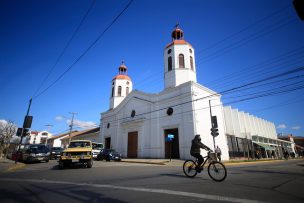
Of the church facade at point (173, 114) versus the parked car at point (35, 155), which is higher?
the church facade at point (173, 114)

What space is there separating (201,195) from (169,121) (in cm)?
1905

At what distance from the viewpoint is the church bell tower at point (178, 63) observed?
79.6ft

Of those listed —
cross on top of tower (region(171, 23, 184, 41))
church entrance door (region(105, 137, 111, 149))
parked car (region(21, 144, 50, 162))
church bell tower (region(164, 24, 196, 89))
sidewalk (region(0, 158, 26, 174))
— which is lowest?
sidewalk (region(0, 158, 26, 174))

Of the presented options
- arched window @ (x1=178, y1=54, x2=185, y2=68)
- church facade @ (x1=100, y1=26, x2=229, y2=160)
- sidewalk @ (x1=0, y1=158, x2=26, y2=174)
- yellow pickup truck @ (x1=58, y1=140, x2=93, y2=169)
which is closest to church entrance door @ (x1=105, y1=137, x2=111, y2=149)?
church facade @ (x1=100, y1=26, x2=229, y2=160)

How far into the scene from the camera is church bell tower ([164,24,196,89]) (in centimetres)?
2425

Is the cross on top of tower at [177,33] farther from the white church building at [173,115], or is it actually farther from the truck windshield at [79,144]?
the truck windshield at [79,144]

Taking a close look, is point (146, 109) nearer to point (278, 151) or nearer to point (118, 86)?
point (118, 86)

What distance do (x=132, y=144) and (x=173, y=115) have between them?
29.7 feet

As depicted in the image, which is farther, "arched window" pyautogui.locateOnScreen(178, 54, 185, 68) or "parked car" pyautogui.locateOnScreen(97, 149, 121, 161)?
"arched window" pyautogui.locateOnScreen(178, 54, 185, 68)

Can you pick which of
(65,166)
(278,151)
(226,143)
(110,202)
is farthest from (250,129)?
(110,202)

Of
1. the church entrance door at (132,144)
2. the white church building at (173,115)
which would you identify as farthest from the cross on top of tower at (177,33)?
the church entrance door at (132,144)

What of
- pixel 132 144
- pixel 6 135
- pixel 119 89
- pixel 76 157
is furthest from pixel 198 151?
pixel 6 135

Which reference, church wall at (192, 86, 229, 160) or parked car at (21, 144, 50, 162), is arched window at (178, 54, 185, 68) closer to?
church wall at (192, 86, 229, 160)

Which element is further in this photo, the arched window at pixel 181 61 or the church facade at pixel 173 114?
the arched window at pixel 181 61
